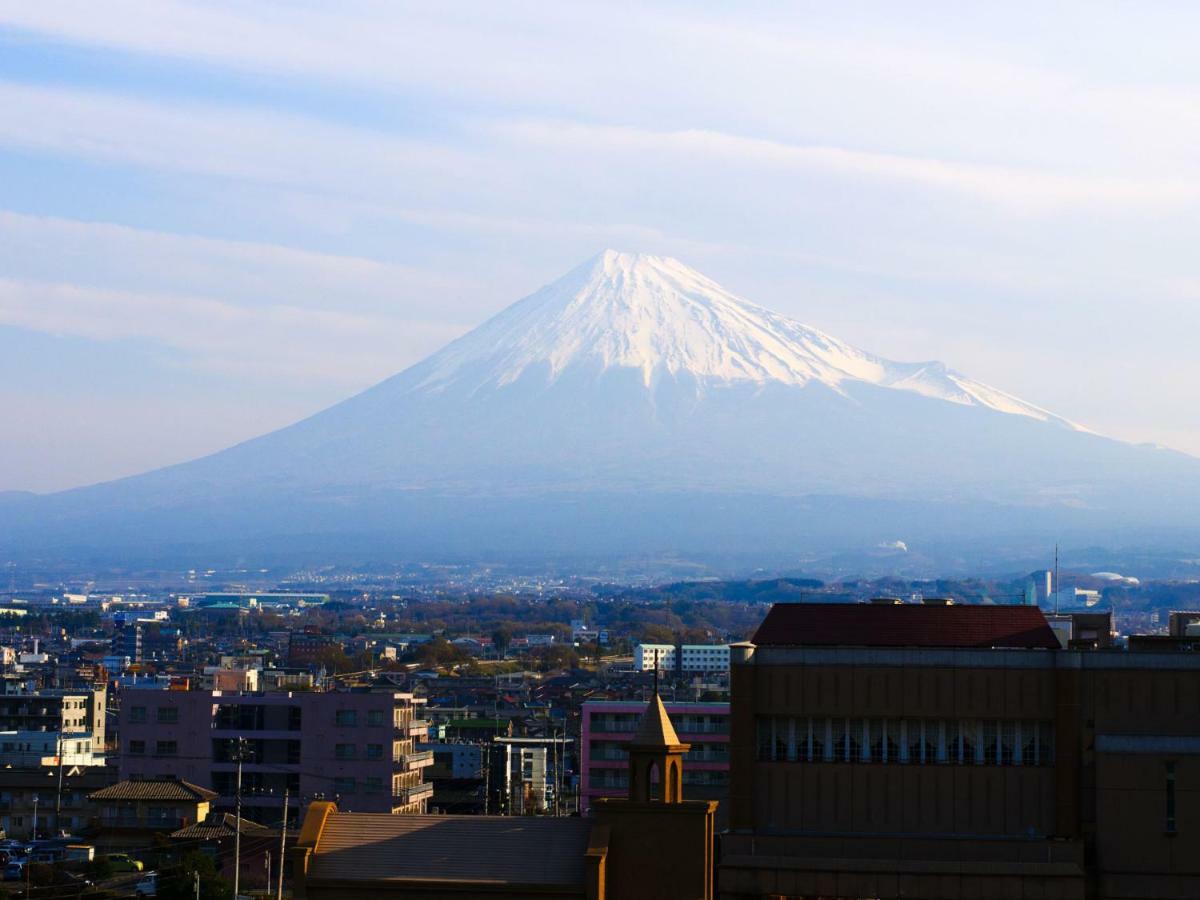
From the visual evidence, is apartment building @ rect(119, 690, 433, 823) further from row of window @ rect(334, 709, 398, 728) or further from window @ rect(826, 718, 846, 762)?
window @ rect(826, 718, 846, 762)

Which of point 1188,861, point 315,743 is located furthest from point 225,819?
point 1188,861

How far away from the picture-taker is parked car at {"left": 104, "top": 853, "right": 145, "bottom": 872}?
227 feet

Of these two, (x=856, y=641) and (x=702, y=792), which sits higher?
(x=856, y=641)

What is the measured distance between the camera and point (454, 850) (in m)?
43.3

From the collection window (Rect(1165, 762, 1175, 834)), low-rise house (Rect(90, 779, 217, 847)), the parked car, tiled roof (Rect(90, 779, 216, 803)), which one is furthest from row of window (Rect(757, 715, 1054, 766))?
tiled roof (Rect(90, 779, 216, 803))

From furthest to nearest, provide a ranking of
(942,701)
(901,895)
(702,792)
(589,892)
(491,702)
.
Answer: (491,702) < (702,792) < (942,701) < (901,895) < (589,892)

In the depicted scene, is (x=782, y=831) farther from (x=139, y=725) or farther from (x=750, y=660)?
(x=139, y=725)

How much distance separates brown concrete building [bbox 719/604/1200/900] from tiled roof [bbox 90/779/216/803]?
34.4 metres

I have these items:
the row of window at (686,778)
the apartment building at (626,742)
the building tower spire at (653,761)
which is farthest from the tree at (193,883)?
the building tower spire at (653,761)

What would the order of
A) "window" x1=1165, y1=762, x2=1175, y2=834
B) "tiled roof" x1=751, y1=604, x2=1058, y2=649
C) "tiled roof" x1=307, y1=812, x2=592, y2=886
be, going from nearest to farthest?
A: "tiled roof" x1=307, y1=812, x2=592, y2=886, "window" x1=1165, y1=762, x2=1175, y2=834, "tiled roof" x1=751, y1=604, x2=1058, y2=649

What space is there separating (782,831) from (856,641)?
447 cm

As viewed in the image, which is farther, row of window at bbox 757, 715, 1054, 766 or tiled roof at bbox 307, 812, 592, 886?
row of window at bbox 757, 715, 1054, 766

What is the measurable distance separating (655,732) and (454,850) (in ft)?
14.3

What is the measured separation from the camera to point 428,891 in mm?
42625
